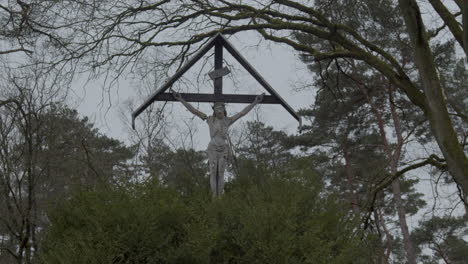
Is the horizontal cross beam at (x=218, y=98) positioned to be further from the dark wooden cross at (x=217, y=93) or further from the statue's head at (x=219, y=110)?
the statue's head at (x=219, y=110)

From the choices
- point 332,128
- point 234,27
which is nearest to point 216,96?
point 234,27

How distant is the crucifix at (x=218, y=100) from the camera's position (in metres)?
6.04

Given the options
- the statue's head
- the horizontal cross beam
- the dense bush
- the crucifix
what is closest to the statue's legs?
the crucifix

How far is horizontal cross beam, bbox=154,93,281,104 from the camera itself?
6414 millimetres

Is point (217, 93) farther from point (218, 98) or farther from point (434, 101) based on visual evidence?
point (434, 101)

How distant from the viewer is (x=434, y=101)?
5727 mm

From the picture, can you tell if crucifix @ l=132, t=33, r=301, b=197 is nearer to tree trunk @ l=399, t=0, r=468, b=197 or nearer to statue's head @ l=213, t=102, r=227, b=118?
statue's head @ l=213, t=102, r=227, b=118

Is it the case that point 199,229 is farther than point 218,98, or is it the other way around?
point 218,98

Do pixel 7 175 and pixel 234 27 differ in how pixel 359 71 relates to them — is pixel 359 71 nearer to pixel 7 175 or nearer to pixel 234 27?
pixel 234 27

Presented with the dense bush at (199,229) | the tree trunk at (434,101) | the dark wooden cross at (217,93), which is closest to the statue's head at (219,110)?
the dark wooden cross at (217,93)

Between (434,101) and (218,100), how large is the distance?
2.63m

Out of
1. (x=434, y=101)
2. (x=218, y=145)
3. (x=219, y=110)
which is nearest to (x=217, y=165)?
(x=218, y=145)

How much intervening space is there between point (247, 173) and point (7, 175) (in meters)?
4.05

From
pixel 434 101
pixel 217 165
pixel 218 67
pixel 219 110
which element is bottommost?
pixel 217 165
